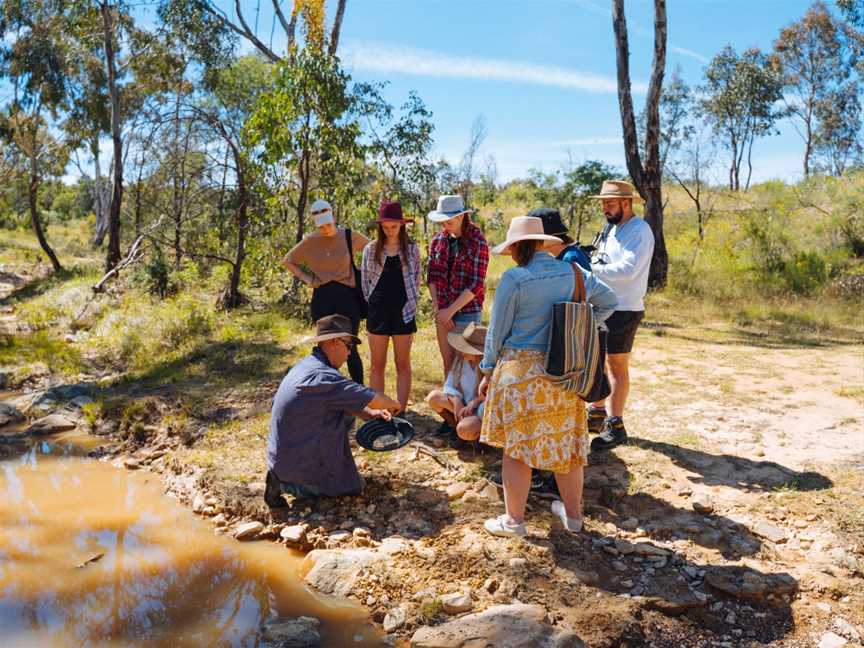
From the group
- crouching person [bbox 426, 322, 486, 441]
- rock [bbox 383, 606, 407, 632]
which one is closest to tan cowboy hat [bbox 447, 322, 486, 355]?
crouching person [bbox 426, 322, 486, 441]

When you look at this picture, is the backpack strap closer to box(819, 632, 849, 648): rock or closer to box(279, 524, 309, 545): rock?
box(819, 632, 849, 648): rock

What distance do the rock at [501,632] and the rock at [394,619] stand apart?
0.14 metres

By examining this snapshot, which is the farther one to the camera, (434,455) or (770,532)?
(434,455)

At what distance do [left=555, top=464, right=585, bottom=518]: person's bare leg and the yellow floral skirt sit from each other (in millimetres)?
155

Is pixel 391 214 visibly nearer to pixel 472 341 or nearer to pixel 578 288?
pixel 472 341

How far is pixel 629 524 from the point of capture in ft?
13.2

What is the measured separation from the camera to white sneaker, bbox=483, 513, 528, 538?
12.0 feet

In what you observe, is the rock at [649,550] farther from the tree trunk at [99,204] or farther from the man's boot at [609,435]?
the tree trunk at [99,204]

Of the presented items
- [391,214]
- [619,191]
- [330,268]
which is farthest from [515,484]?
[330,268]

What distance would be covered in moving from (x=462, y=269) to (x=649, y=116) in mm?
9071

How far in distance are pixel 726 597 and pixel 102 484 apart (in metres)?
4.21

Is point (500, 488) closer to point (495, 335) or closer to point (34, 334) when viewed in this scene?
→ point (495, 335)

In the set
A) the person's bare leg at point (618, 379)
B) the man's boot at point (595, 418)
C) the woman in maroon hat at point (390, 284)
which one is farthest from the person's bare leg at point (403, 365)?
the person's bare leg at point (618, 379)

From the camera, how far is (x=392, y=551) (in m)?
3.77
